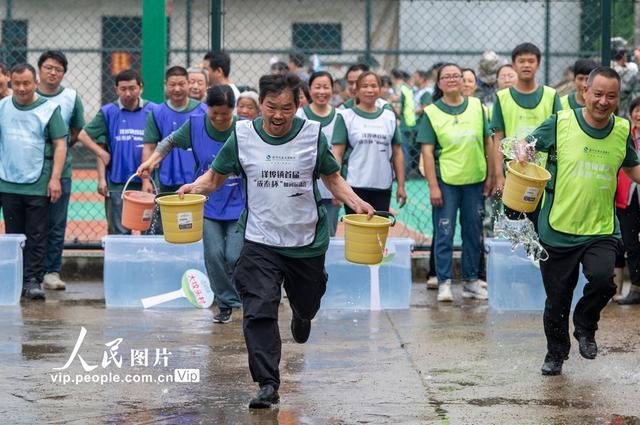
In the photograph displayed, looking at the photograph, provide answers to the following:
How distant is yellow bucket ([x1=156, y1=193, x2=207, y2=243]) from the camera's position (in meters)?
6.90

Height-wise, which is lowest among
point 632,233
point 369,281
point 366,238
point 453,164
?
point 369,281

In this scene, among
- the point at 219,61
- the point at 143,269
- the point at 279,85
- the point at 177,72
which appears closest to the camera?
the point at 279,85

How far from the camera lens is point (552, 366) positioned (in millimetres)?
6957

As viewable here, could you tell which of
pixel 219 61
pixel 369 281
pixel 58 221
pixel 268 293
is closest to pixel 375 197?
pixel 369 281

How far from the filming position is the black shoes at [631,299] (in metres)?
9.80

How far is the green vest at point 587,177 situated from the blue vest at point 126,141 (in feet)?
14.4

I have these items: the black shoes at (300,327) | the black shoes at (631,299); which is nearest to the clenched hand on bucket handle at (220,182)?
the black shoes at (300,327)

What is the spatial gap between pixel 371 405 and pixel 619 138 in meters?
2.16

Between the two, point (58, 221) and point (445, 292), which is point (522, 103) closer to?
point (445, 292)

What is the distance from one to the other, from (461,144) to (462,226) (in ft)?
2.40

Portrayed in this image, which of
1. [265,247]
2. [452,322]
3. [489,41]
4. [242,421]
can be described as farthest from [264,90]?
[489,41]

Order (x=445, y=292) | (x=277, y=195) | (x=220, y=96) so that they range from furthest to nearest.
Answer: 1. (x=445, y=292)
2. (x=220, y=96)
3. (x=277, y=195)

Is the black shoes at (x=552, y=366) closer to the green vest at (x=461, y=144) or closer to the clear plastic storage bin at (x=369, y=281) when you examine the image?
the clear plastic storage bin at (x=369, y=281)

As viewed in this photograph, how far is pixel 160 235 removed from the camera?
9.73 meters
